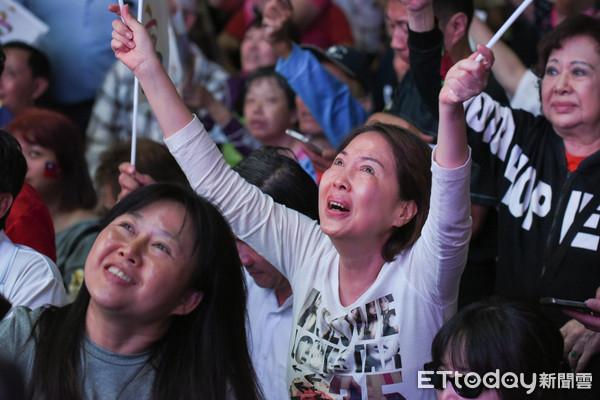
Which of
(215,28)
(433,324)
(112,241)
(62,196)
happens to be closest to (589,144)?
(433,324)

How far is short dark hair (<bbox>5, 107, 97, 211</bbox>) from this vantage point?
3787 mm

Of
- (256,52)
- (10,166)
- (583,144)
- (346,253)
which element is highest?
(256,52)

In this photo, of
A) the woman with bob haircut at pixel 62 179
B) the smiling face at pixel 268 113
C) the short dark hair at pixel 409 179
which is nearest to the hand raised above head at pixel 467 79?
the short dark hair at pixel 409 179

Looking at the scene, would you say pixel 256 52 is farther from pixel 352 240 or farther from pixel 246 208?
pixel 352 240

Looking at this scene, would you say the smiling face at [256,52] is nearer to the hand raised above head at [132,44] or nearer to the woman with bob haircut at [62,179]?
the woman with bob haircut at [62,179]

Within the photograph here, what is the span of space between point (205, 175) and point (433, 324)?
77cm

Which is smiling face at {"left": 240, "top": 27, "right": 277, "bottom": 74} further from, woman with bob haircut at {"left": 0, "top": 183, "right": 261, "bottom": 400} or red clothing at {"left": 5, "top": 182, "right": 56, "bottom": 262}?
woman with bob haircut at {"left": 0, "top": 183, "right": 261, "bottom": 400}

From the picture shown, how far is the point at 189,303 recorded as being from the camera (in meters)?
2.26

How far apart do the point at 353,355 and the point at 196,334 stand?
1.38ft

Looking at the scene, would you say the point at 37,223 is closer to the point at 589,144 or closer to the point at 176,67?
the point at 176,67

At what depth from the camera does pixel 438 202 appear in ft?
6.91

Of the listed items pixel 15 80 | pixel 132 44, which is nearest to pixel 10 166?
pixel 132 44

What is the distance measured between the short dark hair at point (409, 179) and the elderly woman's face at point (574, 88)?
644mm

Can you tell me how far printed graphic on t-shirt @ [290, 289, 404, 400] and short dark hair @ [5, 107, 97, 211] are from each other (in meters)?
1.86
